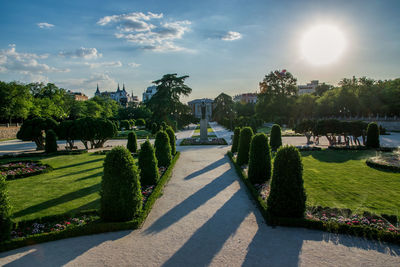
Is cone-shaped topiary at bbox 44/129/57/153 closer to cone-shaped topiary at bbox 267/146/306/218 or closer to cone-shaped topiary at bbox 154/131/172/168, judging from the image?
cone-shaped topiary at bbox 154/131/172/168

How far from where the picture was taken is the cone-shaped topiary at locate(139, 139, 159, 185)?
31.8 ft

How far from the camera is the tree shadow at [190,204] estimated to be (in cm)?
660

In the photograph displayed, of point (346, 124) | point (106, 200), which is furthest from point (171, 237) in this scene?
point (346, 124)

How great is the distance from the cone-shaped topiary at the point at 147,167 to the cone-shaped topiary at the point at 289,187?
5.05 metres

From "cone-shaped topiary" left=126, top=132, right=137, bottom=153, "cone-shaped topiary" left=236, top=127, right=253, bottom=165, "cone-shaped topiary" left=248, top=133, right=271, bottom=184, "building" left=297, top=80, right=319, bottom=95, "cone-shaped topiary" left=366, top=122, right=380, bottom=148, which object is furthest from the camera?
"building" left=297, top=80, right=319, bottom=95

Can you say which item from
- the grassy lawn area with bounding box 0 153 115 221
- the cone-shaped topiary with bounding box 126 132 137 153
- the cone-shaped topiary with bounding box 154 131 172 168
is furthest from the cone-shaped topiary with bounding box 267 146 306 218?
the cone-shaped topiary with bounding box 126 132 137 153

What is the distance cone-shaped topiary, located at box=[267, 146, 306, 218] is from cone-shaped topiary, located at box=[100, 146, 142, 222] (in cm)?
396

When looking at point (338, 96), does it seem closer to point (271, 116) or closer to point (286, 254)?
point (271, 116)

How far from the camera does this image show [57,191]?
940 centimetres

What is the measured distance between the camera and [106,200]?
6.42 m

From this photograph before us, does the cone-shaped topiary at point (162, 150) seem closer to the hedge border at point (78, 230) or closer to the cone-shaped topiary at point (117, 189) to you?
the hedge border at point (78, 230)

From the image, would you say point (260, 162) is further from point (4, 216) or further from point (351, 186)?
point (4, 216)

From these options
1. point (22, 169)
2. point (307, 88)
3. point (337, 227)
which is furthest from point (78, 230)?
point (307, 88)

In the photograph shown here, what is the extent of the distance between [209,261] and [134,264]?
Result: 1547 mm
